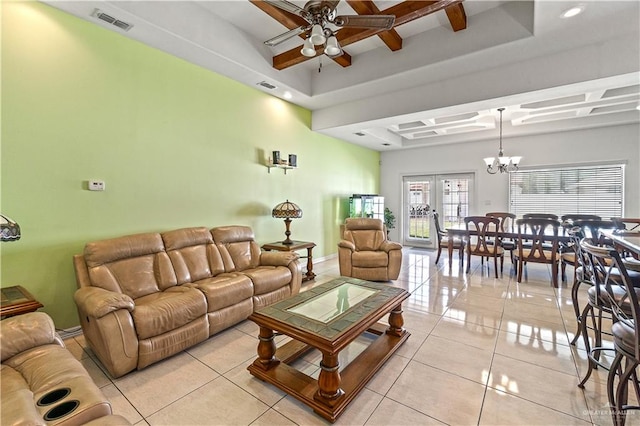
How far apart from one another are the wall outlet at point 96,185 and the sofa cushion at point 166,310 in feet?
4.04

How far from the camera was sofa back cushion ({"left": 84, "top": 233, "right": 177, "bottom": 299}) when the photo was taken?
2537 millimetres

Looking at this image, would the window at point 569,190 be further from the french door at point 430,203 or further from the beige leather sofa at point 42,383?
the beige leather sofa at point 42,383

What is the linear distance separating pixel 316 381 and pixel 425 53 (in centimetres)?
392

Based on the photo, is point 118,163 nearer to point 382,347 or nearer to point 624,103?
point 382,347

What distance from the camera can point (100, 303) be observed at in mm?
2023

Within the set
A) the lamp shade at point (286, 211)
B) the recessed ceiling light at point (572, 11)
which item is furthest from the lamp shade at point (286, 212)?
the recessed ceiling light at point (572, 11)

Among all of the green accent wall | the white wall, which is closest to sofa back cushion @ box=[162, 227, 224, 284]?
the green accent wall

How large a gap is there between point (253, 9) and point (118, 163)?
232 centimetres

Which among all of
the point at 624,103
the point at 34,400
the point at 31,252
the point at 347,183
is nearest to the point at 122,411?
the point at 34,400

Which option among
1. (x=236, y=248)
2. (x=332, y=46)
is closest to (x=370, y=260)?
(x=236, y=248)

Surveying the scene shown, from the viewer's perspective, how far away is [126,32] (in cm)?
296

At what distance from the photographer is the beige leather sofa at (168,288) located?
2093 millimetres

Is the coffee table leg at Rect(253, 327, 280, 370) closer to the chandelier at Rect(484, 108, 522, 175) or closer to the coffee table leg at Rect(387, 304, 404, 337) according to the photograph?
the coffee table leg at Rect(387, 304, 404, 337)

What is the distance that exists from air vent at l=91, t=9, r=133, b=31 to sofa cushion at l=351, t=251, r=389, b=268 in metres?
3.97
